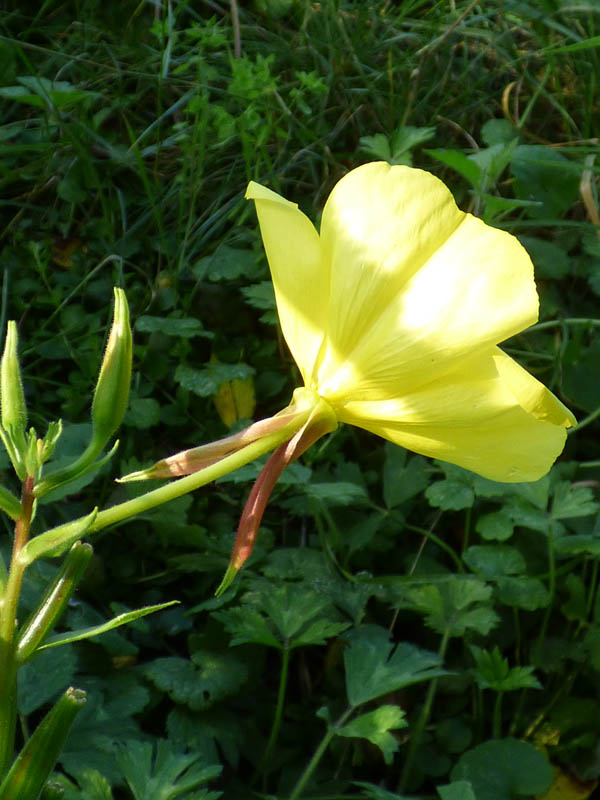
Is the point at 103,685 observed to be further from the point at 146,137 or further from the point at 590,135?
the point at 590,135

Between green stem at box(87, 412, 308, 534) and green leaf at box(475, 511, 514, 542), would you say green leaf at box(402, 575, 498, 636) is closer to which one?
green leaf at box(475, 511, 514, 542)

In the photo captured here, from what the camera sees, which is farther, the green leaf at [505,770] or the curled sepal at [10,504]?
the green leaf at [505,770]

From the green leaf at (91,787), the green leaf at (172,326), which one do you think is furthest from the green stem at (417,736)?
the green leaf at (172,326)

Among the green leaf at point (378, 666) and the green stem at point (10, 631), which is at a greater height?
the green stem at point (10, 631)

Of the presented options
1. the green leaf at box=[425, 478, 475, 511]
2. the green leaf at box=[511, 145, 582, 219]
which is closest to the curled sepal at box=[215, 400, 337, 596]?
the green leaf at box=[425, 478, 475, 511]

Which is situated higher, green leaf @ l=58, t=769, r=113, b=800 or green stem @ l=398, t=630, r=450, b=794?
green leaf @ l=58, t=769, r=113, b=800

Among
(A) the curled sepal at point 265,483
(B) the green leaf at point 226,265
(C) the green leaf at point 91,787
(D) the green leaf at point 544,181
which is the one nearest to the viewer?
(A) the curled sepal at point 265,483

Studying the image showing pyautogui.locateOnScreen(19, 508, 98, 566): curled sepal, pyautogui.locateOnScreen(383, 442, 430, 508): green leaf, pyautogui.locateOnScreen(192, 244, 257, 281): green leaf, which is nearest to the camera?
pyautogui.locateOnScreen(19, 508, 98, 566): curled sepal

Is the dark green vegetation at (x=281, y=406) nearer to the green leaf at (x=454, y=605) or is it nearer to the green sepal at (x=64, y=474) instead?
the green leaf at (x=454, y=605)
